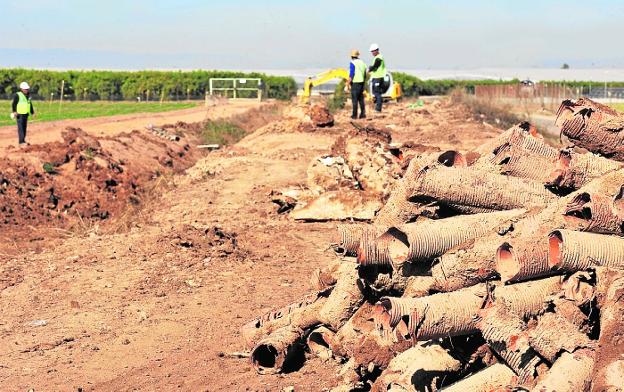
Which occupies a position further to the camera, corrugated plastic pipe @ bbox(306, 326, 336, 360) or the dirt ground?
the dirt ground

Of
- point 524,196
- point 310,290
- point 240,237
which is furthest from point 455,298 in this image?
point 240,237

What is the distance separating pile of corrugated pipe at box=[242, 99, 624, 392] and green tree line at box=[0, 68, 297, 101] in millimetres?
60459

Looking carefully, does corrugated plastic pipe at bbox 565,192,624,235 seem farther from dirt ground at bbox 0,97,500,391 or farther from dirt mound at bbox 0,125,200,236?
dirt mound at bbox 0,125,200,236

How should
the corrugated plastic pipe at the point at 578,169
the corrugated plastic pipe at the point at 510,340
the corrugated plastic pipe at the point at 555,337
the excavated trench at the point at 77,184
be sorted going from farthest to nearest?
1. the excavated trench at the point at 77,184
2. the corrugated plastic pipe at the point at 578,169
3. the corrugated plastic pipe at the point at 510,340
4. the corrugated plastic pipe at the point at 555,337

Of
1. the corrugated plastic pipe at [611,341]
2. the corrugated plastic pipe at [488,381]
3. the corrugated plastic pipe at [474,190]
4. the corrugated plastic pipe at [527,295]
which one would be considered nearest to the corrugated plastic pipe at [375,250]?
the corrugated plastic pipe at [474,190]

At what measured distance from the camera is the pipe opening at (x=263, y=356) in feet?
24.3

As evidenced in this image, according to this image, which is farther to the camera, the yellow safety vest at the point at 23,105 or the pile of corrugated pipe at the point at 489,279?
the yellow safety vest at the point at 23,105

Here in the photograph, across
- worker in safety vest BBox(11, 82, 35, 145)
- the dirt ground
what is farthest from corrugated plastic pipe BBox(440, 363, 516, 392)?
worker in safety vest BBox(11, 82, 35, 145)

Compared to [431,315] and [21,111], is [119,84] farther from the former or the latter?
[431,315]

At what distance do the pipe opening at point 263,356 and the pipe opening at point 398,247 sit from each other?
5.37ft

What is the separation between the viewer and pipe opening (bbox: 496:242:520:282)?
544 cm

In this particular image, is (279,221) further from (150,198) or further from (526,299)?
(526,299)

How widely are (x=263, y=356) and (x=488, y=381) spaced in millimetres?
2429

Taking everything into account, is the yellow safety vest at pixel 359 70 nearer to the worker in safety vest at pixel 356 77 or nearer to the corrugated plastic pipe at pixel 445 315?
the worker in safety vest at pixel 356 77
